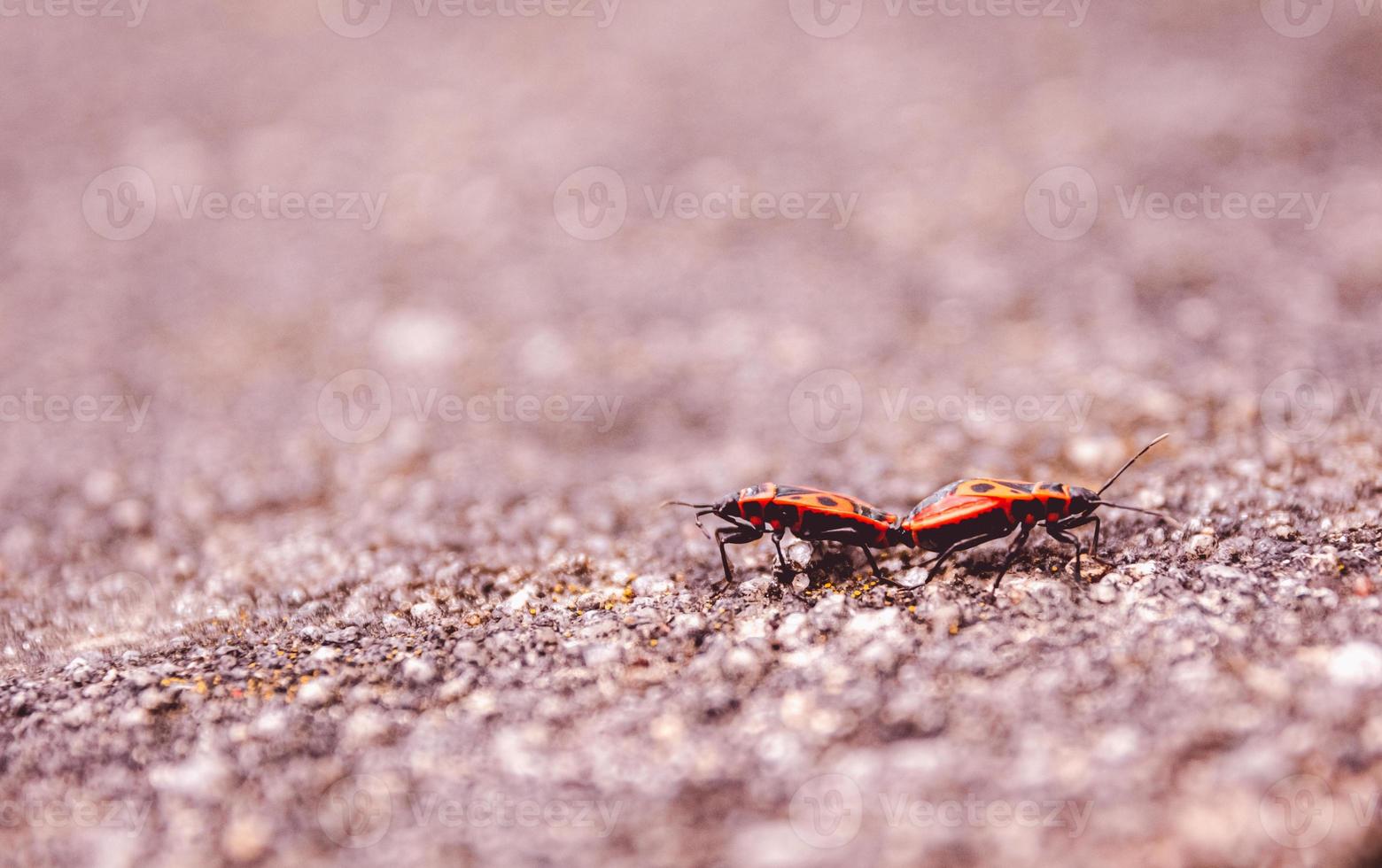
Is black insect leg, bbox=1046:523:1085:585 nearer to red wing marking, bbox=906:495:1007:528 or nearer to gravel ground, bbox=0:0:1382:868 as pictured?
gravel ground, bbox=0:0:1382:868

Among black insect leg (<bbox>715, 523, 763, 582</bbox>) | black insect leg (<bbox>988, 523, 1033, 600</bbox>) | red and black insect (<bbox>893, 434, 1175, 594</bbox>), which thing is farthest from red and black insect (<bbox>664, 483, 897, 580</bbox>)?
black insect leg (<bbox>988, 523, 1033, 600</bbox>)

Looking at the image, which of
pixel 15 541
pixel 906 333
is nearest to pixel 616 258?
pixel 906 333

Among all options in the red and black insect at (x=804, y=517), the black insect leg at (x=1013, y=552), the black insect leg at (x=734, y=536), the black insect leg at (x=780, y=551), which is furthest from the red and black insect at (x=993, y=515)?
the black insect leg at (x=734, y=536)

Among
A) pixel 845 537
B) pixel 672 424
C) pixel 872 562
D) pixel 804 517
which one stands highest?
pixel 672 424

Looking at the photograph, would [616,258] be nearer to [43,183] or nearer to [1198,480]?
[1198,480]

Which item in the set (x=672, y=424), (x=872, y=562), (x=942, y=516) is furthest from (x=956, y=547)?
(x=672, y=424)

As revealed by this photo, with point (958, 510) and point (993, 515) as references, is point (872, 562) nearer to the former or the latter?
point (958, 510)
